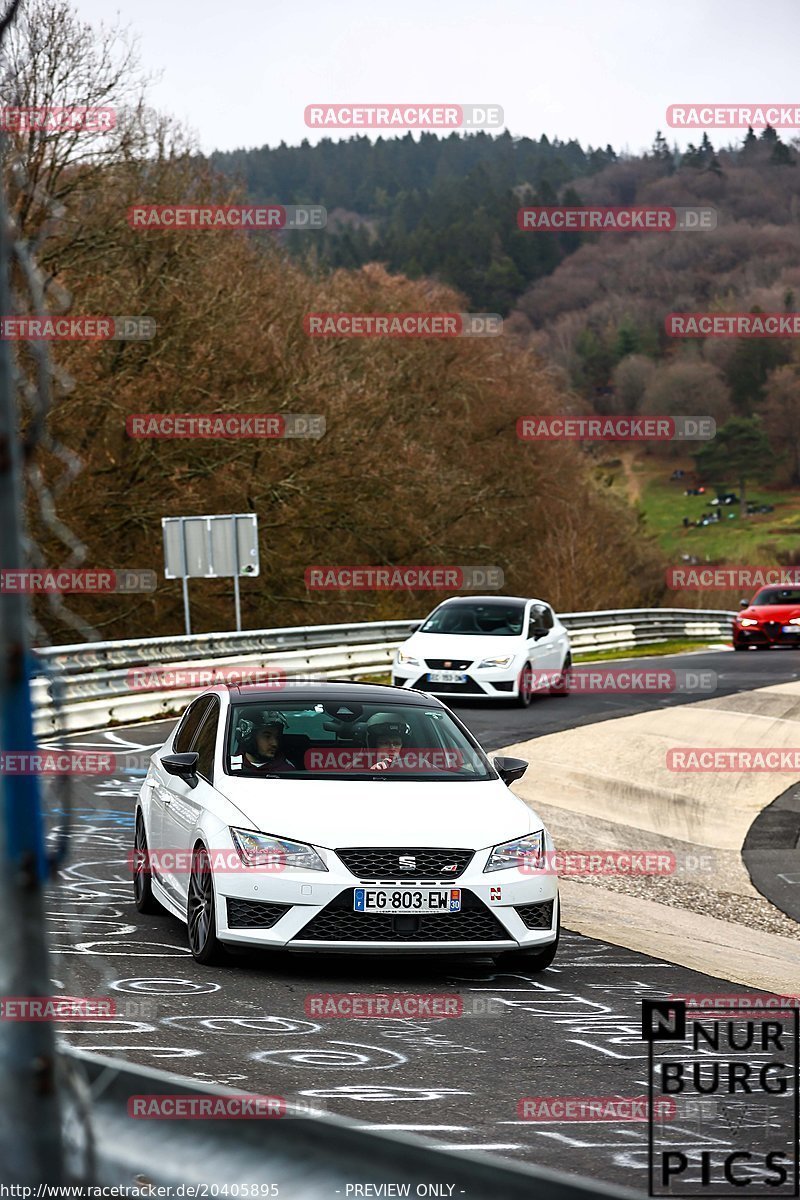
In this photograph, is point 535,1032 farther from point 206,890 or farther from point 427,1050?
point 206,890

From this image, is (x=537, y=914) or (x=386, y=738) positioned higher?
(x=386, y=738)

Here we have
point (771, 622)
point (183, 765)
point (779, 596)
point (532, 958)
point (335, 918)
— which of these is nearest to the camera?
point (335, 918)

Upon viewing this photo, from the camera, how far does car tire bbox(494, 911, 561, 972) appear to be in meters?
8.57

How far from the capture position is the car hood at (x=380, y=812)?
8.19 m

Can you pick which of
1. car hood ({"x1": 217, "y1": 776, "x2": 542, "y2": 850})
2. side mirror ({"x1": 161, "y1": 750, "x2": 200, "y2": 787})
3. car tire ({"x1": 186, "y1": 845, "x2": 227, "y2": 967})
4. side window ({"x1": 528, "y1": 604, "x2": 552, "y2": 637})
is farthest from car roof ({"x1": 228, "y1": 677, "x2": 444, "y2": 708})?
side window ({"x1": 528, "y1": 604, "x2": 552, "y2": 637})

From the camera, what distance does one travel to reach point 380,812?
8.41 metres

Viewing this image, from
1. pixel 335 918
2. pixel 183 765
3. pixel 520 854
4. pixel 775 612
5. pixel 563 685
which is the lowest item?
pixel 563 685

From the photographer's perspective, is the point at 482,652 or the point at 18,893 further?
the point at 482,652

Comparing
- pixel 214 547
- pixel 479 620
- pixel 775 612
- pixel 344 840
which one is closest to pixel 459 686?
pixel 479 620

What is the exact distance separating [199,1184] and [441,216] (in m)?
173

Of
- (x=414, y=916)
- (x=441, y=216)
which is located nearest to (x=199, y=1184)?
(x=414, y=916)

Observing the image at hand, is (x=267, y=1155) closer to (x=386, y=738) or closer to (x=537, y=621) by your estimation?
(x=386, y=738)

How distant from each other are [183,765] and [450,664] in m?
15.6

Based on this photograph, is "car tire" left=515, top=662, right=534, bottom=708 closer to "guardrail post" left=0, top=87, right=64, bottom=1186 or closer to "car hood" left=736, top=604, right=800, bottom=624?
"car hood" left=736, top=604, right=800, bottom=624
